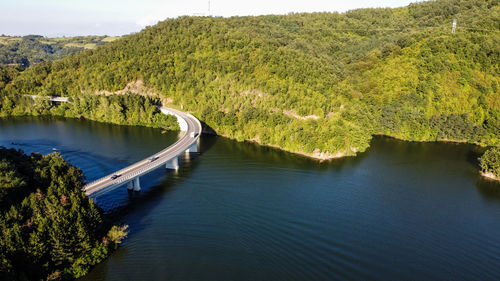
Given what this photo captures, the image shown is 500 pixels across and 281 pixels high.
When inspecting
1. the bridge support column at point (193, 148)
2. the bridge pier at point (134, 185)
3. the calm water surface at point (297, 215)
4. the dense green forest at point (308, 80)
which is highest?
the dense green forest at point (308, 80)

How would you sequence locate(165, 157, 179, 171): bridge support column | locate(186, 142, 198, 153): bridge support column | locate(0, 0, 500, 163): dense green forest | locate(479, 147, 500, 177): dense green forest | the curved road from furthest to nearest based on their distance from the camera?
locate(0, 0, 500, 163): dense green forest
locate(186, 142, 198, 153): bridge support column
locate(165, 157, 179, 171): bridge support column
locate(479, 147, 500, 177): dense green forest
the curved road

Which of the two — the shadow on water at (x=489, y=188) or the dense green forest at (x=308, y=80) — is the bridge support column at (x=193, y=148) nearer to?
the dense green forest at (x=308, y=80)

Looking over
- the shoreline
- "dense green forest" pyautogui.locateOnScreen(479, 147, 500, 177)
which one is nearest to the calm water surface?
the shoreline

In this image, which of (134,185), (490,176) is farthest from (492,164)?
(134,185)

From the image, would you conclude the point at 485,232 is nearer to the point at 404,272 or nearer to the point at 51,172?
the point at 404,272

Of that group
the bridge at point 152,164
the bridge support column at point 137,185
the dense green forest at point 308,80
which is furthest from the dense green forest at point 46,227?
the dense green forest at point 308,80

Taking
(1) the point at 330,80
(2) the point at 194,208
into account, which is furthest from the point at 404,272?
(1) the point at 330,80

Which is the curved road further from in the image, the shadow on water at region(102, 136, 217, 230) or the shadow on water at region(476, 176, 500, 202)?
the shadow on water at region(476, 176, 500, 202)
